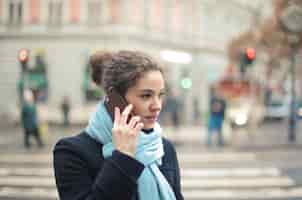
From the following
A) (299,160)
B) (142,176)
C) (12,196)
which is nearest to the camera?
(142,176)

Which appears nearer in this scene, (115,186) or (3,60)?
(115,186)

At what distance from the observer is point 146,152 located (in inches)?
94.0

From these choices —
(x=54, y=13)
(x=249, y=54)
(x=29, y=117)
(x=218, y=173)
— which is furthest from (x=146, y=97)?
(x=54, y=13)

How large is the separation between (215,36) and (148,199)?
143 feet

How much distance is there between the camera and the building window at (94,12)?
32.7 metres

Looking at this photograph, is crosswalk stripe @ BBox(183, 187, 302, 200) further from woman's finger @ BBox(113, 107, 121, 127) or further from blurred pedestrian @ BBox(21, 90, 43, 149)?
blurred pedestrian @ BBox(21, 90, 43, 149)

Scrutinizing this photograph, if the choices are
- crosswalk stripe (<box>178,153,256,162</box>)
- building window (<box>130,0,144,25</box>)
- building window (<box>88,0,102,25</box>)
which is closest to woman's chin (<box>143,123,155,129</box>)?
crosswalk stripe (<box>178,153,256,162</box>)

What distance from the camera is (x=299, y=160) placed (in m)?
13.2

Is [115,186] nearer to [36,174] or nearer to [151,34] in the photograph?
[36,174]

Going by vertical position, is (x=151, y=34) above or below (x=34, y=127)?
above

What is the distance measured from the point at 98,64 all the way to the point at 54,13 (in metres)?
30.9

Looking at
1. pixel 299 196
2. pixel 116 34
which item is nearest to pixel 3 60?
pixel 116 34

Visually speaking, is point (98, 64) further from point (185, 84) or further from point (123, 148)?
point (185, 84)

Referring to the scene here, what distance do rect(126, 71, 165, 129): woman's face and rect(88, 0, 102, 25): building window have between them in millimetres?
30690
